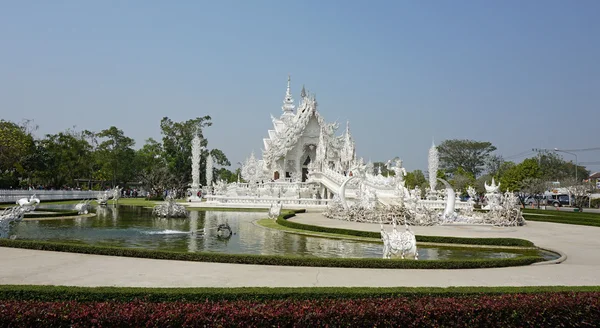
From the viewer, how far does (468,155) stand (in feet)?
276

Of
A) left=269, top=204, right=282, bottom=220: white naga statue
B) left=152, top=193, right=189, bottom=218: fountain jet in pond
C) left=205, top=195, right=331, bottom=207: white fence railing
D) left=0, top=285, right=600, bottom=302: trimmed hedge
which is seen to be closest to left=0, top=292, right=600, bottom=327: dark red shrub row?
left=0, top=285, right=600, bottom=302: trimmed hedge

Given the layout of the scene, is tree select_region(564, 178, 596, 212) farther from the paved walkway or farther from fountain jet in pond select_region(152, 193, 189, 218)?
the paved walkway

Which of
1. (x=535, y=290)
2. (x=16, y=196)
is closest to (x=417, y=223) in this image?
(x=535, y=290)

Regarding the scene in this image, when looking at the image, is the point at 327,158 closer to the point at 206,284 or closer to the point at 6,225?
the point at 6,225

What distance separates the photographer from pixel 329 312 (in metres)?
6.19

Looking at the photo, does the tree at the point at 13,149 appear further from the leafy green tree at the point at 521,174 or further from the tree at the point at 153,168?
the leafy green tree at the point at 521,174

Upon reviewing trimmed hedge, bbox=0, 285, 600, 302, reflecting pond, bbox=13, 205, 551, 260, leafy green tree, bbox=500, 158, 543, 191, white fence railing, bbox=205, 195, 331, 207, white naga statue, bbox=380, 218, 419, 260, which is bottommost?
reflecting pond, bbox=13, 205, 551, 260

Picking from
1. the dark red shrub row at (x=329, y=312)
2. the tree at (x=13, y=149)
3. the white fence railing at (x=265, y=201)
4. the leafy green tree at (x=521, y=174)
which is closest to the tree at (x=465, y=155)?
the leafy green tree at (x=521, y=174)

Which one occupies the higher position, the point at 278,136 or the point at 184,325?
the point at 278,136

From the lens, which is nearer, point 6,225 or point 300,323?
point 300,323

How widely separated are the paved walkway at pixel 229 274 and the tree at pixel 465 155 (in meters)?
76.0

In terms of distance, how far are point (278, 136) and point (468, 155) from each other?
48982 mm

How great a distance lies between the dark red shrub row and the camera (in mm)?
5922

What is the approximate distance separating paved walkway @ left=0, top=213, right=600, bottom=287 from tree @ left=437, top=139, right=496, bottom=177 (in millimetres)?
76012
